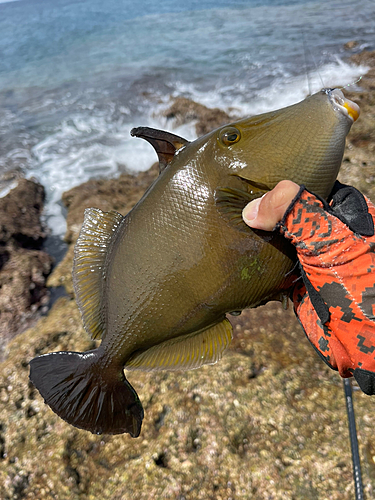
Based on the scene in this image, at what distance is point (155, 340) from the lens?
1.89 metres

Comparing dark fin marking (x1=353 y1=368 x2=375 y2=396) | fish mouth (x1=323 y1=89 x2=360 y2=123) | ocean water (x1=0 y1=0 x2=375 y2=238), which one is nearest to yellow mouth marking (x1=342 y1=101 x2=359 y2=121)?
fish mouth (x1=323 y1=89 x2=360 y2=123)

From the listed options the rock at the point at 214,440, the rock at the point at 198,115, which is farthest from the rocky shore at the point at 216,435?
the rock at the point at 198,115

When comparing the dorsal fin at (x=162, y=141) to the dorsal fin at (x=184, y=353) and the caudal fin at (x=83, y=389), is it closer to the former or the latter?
the dorsal fin at (x=184, y=353)

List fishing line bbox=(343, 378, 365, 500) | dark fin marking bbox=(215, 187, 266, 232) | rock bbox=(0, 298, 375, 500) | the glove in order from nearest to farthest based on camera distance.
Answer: the glove
dark fin marking bbox=(215, 187, 266, 232)
fishing line bbox=(343, 378, 365, 500)
rock bbox=(0, 298, 375, 500)

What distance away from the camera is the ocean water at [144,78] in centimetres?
1001

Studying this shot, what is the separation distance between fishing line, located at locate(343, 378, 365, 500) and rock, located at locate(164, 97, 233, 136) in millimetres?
6453

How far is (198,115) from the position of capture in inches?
354

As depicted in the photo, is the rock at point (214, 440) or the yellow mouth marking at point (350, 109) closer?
the yellow mouth marking at point (350, 109)

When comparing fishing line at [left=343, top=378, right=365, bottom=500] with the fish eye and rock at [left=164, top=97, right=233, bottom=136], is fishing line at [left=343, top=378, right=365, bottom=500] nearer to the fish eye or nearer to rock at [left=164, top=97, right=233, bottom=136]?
the fish eye

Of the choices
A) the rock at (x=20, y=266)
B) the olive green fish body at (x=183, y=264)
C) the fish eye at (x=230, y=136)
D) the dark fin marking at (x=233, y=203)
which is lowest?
the rock at (x=20, y=266)

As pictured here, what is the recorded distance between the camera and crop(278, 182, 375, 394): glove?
152 centimetres

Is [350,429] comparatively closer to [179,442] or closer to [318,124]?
[179,442]

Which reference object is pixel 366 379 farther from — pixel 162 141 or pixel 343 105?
pixel 162 141

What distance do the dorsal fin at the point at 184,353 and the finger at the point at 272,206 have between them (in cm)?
71
